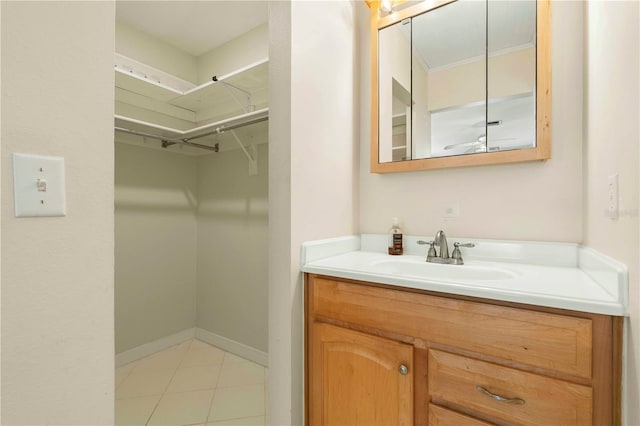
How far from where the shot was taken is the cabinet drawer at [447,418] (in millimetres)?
862

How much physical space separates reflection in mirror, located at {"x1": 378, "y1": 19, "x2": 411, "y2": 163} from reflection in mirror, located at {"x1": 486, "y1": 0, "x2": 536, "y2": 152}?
38 centimetres

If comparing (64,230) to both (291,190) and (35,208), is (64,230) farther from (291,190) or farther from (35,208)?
(291,190)

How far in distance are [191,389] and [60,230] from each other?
5.68 ft

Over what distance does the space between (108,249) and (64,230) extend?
82 mm

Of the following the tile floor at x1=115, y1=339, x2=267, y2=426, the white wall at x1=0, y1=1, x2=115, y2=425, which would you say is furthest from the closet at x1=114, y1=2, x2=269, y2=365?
the white wall at x1=0, y1=1, x2=115, y2=425

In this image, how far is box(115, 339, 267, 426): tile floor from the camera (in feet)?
5.21

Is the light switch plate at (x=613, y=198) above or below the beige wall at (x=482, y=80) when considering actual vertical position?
below

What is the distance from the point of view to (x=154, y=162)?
228cm

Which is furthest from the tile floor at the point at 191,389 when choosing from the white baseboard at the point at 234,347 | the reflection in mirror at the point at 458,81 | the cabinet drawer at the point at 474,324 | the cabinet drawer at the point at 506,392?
the reflection in mirror at the point at 458,81

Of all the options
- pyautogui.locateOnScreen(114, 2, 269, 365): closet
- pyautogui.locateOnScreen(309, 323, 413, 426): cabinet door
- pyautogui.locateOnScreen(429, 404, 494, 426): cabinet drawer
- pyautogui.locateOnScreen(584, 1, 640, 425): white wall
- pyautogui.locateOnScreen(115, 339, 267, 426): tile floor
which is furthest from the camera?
pyautogui.locateOnScreen(114, 2, 269, 365): closet

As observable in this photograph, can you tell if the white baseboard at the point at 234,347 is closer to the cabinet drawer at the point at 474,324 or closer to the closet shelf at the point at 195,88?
the cabinet drawer at the point at 474,324

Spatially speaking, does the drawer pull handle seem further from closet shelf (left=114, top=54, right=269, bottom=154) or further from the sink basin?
closet shelf (left=114, top=54, right=269, bottom=154)

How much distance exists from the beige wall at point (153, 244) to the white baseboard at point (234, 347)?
168mm

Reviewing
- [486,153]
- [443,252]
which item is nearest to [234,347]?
[443,252]
